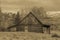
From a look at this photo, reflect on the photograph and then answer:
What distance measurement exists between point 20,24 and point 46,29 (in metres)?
3.96

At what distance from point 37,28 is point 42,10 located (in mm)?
54957

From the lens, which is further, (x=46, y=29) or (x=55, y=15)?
(x=55, y=15)

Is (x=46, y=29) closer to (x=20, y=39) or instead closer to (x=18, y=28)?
(x=18, y=28)

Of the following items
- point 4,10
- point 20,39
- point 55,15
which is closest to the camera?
point 20,39

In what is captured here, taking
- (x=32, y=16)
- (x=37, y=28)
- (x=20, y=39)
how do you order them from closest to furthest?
1. (x=20, y=39)
2. (x=37, y=28)
3. (x=32, y=16)

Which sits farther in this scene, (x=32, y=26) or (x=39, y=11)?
(x=39, y=11)

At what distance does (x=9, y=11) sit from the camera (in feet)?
279

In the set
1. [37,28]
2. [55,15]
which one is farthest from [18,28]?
[55,15]

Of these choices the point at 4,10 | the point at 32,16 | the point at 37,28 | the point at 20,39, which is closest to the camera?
the point at 20,39

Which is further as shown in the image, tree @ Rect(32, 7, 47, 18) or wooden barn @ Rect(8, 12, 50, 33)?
tree @ Rect(32, 7, 47, 18)

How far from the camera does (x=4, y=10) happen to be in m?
82.6

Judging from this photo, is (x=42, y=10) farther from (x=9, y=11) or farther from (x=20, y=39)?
(x=20, y=39)

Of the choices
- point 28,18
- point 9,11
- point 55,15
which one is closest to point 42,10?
point 9,11

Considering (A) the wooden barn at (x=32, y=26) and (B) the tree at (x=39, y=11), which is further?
(B) the tree at (x=39, y=11)
